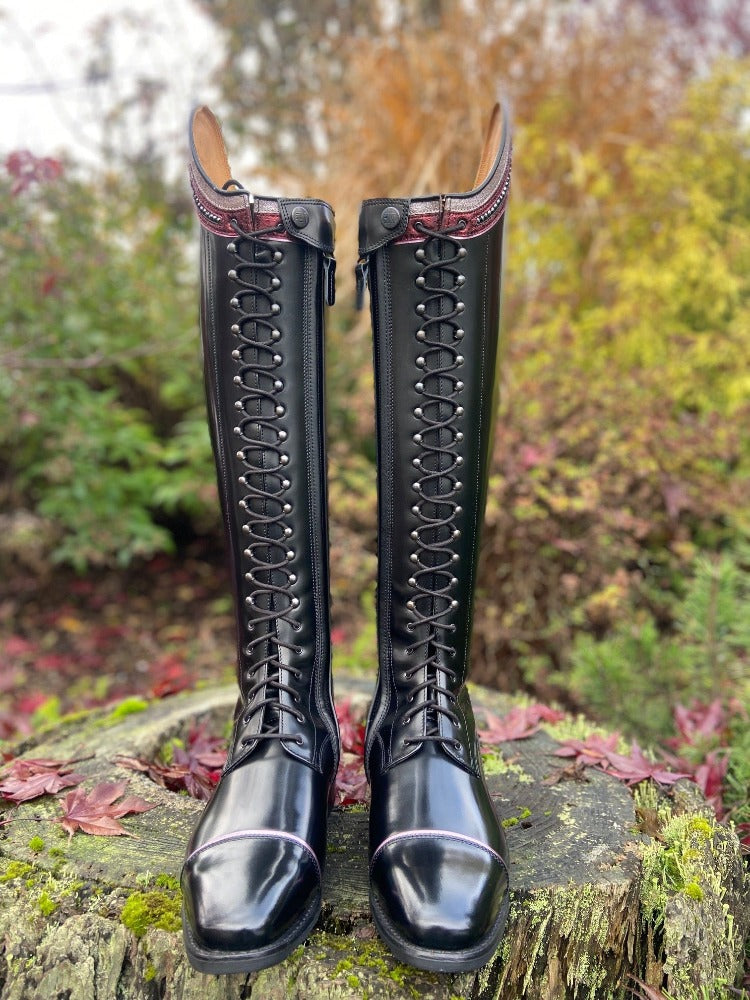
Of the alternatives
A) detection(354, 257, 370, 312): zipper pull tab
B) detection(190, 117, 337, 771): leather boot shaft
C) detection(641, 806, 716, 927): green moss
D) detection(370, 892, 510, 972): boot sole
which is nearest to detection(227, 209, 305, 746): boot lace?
detection(190, 117, 337, 771): leather boot shaft

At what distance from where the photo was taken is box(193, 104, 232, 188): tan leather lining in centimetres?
139

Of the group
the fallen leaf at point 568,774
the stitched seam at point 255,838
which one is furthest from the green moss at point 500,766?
the stitched seam at point 255,838

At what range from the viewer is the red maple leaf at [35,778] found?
4.92 feet

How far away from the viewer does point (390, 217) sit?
4.21 ft

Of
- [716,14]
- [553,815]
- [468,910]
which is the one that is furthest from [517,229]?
[716,14]

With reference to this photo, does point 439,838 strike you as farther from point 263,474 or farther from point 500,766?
point 263,474

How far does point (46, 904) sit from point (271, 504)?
2.35 ft

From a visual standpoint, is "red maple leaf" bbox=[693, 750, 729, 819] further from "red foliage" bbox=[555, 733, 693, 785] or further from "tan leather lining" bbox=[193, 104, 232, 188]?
"tan leather lining" bbox=[193, 104, 232, 188]

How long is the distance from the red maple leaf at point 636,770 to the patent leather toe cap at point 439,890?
524mm

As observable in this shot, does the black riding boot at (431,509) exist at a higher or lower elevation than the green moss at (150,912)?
Answer: higher

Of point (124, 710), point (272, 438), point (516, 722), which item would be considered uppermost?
point (272, 438)

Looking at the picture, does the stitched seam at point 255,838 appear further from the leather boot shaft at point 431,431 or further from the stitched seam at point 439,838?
the leather boot shaft at point 431,431

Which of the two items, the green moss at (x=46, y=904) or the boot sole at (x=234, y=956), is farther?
the green moss at (x=46, y=904)

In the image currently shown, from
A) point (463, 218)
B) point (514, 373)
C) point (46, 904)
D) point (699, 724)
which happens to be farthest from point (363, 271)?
point (514, 373)
